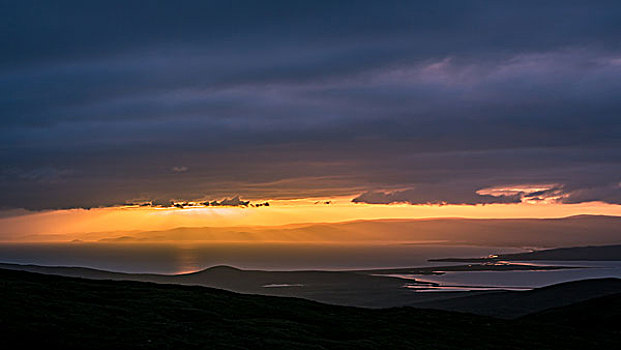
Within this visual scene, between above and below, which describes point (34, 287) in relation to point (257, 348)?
above

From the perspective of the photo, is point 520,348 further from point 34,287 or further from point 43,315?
point 34,287

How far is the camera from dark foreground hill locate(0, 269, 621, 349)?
41.0m

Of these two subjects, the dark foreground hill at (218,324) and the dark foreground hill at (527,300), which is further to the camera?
the dark foreground hill at (527,300)

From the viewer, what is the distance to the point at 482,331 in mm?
64750

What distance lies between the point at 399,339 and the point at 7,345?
29995 millimetres

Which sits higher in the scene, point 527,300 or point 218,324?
point 218,324

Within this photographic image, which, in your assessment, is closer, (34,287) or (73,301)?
(73,301)

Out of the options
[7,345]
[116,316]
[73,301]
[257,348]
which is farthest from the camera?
[73,301]

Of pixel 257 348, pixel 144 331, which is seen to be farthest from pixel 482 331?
pixel 144 331

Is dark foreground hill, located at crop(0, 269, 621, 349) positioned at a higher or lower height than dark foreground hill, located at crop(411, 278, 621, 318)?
higher

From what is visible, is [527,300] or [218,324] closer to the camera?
[218,324]

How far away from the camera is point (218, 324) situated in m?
49.8

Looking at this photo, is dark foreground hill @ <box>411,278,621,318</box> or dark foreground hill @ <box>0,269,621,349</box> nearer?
dark foreground hill @ <box>0,269,621,349</box>

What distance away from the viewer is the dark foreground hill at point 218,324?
41.0m
